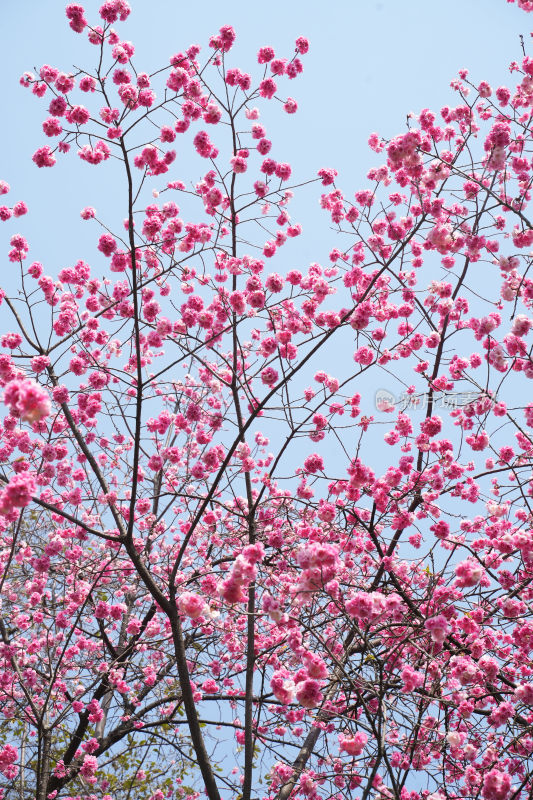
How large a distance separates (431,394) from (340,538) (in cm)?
→ 199

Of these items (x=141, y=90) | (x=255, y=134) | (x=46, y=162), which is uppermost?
(x=255, y=134)

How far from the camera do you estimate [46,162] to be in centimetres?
511

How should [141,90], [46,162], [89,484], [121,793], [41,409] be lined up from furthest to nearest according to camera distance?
→ [121,793] < [89,484] < [46,162] < [141,90] < [41,409]

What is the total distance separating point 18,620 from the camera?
6648mm

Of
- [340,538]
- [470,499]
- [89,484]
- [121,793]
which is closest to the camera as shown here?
[340,538]

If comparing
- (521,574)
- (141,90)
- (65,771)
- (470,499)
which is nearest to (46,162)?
(141,90)

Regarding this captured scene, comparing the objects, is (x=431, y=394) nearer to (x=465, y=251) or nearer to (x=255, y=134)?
(x=465, y=251)

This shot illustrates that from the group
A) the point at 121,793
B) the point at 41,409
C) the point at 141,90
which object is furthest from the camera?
the point at 121,793

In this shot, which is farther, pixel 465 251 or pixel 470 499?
pixel 470 499

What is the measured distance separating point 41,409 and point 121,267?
276 cm

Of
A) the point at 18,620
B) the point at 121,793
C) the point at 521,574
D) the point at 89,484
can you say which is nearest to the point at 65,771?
the point at 18,620

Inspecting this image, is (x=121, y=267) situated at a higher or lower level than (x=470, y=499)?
higher

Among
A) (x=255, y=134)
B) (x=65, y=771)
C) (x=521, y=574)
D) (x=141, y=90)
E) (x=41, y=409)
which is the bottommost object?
(x=65, y=771)

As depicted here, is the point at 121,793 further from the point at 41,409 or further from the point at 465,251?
the point at 465,251
